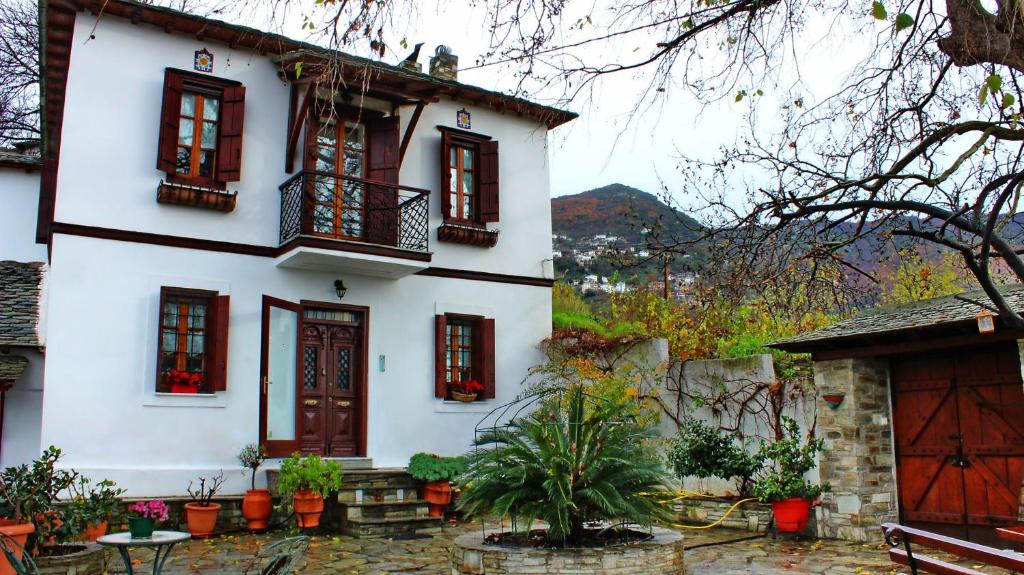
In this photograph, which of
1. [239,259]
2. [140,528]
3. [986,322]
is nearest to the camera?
[140,528]

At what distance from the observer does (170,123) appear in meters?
11.2

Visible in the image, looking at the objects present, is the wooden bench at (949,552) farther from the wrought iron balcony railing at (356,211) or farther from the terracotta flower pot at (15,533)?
the wrought iron balcony railing at (356,211)

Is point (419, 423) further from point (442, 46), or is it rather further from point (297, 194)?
point (442, 46)

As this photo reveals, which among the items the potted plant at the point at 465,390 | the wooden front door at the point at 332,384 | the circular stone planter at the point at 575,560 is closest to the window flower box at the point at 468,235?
the wooden front door at the point at 332,384

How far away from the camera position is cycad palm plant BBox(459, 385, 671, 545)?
7051 mm

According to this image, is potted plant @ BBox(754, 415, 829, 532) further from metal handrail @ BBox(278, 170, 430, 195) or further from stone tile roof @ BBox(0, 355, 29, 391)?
stone tile roof @ BBox(0, 355, 29, 391)

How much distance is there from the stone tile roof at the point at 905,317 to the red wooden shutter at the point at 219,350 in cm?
673

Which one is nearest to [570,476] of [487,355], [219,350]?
[219,350]

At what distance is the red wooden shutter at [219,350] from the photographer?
11.1 m

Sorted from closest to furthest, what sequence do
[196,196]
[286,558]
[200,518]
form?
[286,558] < [200,518] < [196,196]

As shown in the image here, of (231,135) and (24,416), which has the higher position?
(231,135)

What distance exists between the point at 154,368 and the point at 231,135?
124 inches

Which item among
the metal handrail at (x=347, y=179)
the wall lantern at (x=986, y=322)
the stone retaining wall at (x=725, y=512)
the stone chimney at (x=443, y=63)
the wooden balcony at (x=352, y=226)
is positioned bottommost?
the stone retaining wall at (x=725, y=512)

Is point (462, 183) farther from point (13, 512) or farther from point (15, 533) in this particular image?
point (15, 533)
